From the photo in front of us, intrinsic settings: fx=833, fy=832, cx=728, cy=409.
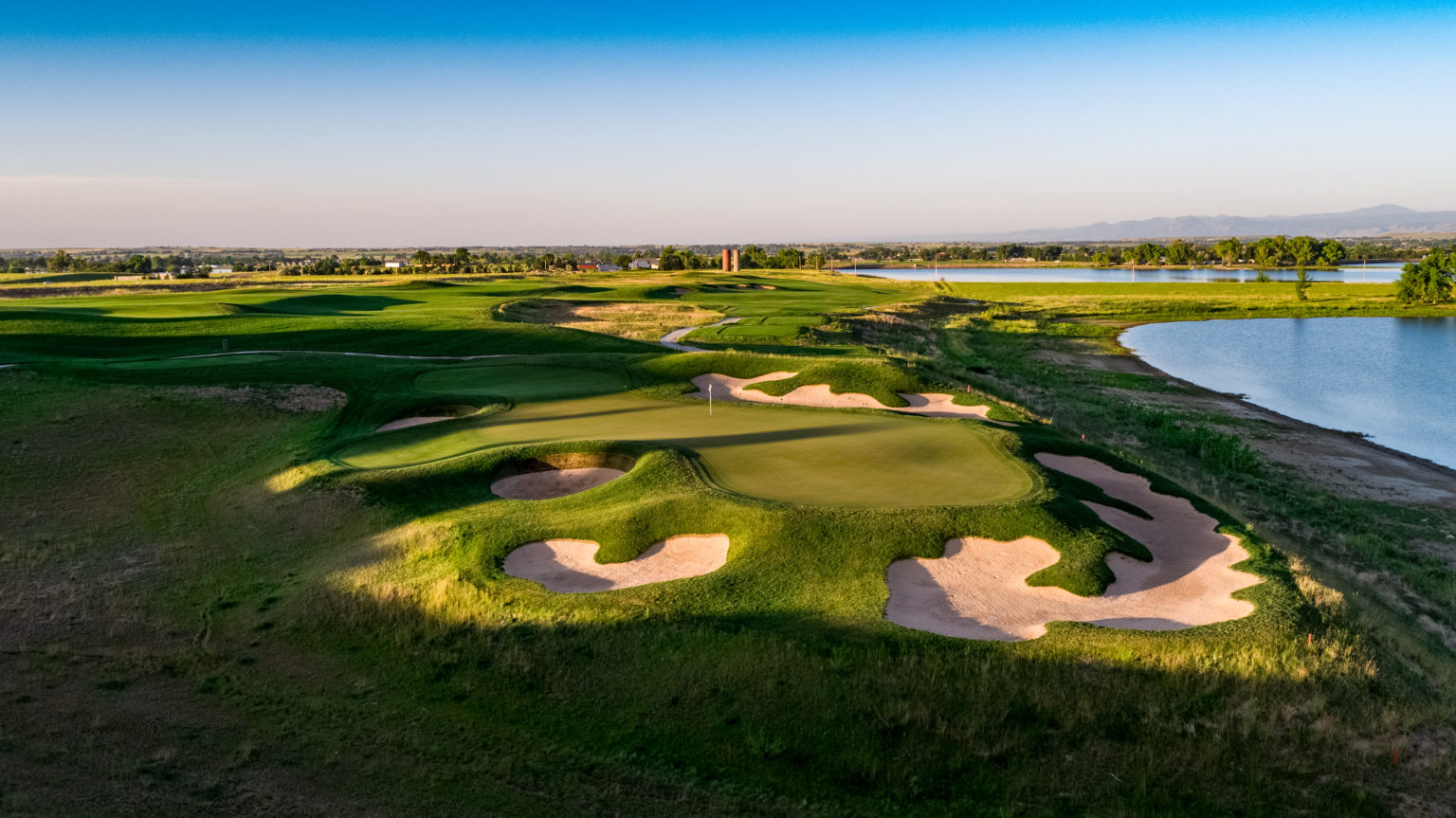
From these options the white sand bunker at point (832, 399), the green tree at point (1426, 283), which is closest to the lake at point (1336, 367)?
the green tree at point (1426, 283)

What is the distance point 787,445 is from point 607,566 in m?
7.26

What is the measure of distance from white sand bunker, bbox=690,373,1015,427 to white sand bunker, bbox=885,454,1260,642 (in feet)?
35.3

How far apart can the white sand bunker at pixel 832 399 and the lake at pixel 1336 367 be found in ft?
63.9

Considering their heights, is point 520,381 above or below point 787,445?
above

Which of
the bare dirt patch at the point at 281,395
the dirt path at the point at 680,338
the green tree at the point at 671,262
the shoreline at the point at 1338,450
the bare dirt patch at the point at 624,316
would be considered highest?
the green tree at the point at 671,262

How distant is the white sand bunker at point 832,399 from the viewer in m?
27.3

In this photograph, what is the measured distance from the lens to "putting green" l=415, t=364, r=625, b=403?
2880cm

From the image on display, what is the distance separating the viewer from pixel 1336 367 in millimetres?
54469

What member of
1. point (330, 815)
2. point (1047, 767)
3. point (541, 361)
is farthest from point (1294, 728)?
point (541, 361)

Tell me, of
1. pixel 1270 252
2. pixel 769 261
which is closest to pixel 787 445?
pixel 769 261

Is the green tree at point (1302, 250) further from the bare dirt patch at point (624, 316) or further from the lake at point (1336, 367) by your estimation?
the bare dirt patch at point (624, 316)

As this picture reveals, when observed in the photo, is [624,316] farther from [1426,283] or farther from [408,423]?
[1426,283]

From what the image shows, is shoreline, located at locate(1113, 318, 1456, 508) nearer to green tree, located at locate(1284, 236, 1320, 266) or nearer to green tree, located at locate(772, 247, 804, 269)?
green tree, located at locate(772, 247, 804, 269)

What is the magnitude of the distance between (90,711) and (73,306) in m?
58.0
